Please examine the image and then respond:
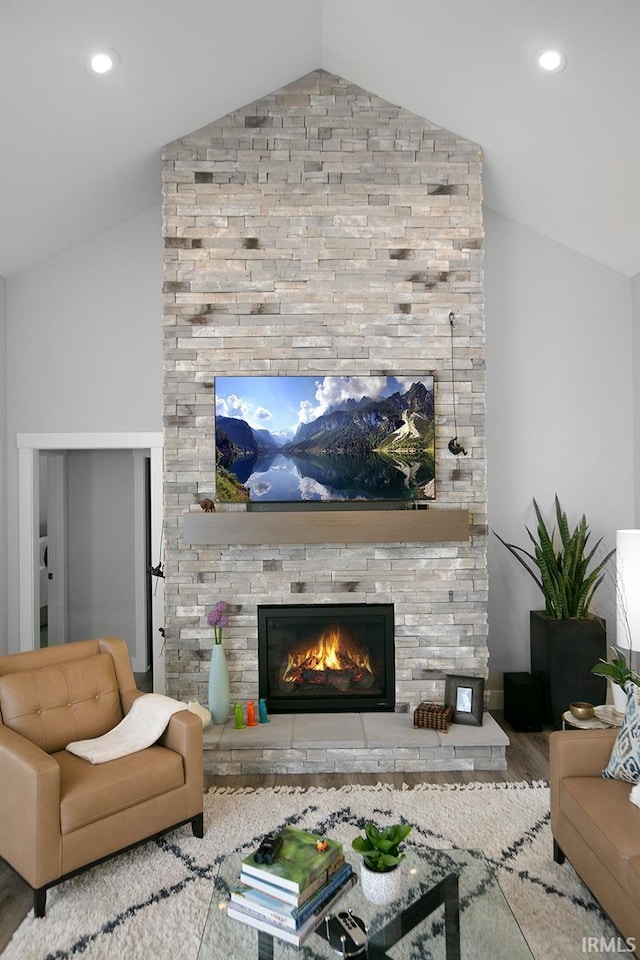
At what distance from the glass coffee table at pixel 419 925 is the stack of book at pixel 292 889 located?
0.03 m

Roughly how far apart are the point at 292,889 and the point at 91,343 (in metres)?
3.88

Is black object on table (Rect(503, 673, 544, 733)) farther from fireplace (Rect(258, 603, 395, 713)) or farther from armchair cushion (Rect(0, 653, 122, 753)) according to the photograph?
armchair cushion (Rect(0, 653, 122, 753))

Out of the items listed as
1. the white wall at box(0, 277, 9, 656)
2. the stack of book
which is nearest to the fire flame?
the white wall at box(0, 277, 9, 656)

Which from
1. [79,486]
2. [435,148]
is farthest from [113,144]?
[79,486]

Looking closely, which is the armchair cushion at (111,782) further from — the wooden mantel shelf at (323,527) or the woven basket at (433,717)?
the woven basket at (433,717)

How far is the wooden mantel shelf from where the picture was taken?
405 cm

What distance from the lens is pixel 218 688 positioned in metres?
4.06

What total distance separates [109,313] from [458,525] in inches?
110

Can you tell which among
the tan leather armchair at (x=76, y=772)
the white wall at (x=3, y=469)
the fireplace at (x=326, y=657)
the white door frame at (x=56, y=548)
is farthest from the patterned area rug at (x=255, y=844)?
the white door frame at (x=56, y=548)

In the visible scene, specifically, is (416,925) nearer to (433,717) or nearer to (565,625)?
(433,717)

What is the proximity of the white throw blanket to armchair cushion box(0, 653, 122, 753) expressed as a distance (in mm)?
69

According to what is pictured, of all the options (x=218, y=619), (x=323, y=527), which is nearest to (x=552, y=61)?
(x=323, y=527)

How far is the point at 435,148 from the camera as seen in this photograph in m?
4.29

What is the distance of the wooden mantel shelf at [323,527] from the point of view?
4.05m
